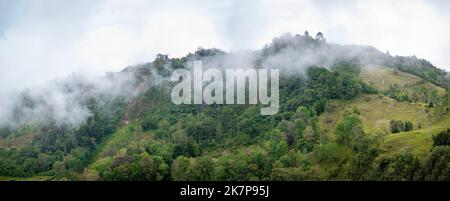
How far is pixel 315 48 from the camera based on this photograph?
123 meters

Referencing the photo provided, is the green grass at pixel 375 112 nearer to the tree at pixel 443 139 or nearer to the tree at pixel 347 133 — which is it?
the tree at pixel 347 133

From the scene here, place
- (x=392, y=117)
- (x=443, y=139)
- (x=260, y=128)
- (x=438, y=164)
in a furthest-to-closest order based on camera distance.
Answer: (x=260, y=128), (x=392, y=117), (x=443, y=139), (x=438, y=164)

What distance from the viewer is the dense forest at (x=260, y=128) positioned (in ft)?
174

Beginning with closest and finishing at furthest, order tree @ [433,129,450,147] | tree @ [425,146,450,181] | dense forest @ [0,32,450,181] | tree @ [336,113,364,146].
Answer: tree @ [425,146,450,181], tree @ [433,129,450,147], dense forest @ [0,32,450,181], tree @ [336,113,364,146]

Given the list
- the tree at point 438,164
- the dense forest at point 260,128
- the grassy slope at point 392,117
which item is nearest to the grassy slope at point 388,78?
the grassy slope at point 392,117

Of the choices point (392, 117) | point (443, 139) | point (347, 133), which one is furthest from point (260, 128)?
point (443, 139)

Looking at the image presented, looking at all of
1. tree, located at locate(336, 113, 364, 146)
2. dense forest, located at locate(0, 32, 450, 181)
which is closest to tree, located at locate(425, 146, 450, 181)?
dense forest, located at locate(0, 32, 450, 181)

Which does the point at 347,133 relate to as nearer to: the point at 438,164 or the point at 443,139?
the point at 443,139

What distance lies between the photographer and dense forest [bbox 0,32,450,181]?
5312 centimetres

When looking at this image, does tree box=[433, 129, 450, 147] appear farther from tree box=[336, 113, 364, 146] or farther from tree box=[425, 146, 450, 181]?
tree box=[336, 113, 364, 146]

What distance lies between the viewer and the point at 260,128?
295ft
